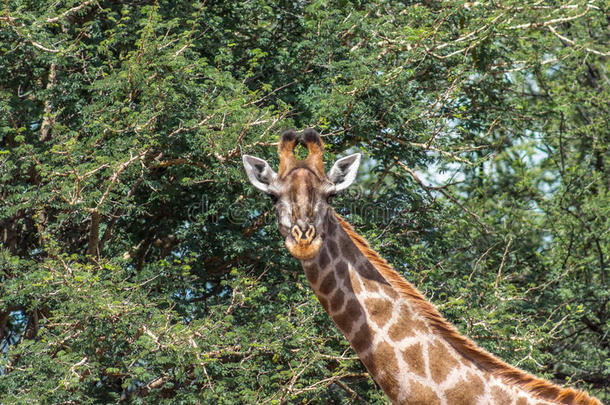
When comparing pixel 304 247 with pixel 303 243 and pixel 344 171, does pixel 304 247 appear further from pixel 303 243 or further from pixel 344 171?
pixel 344 171

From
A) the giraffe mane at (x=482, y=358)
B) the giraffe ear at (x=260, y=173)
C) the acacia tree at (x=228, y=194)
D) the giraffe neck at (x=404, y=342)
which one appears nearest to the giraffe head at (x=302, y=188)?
the giraffe ear at (x=260, y=173)

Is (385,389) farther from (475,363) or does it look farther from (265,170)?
(265,170)

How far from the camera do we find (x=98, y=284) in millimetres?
9539

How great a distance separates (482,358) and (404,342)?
58 cm

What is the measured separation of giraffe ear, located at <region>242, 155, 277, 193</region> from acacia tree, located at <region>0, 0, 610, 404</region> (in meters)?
3.37

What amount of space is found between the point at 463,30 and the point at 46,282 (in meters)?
7.17

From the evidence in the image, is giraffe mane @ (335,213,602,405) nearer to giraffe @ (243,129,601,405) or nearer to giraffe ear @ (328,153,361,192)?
giraffe @ (243,129,601,405)

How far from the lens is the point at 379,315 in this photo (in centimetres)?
625

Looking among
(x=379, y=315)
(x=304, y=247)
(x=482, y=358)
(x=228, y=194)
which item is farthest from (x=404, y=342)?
(x=228, y=194)

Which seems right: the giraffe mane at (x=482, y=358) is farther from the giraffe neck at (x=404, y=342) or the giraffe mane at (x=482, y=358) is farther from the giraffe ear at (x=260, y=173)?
the giraffe ear at (x=260, y=173)

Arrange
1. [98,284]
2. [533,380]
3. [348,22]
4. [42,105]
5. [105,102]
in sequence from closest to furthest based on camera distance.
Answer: [533,380], [98,284], [105,102], [348,22], [42,105]

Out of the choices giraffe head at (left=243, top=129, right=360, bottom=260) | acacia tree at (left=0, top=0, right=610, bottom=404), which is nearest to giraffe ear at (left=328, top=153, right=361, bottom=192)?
giraffe head at (left=243, top=129, right=360, bottom=260)

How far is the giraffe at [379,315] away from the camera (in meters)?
6.00

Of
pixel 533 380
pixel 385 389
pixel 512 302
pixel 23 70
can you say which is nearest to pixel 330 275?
pixel 385 389
